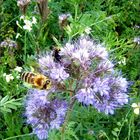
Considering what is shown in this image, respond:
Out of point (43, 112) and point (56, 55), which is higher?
point (56, 55)

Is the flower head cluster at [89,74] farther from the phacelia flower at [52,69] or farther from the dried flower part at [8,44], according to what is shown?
the dried flower part at [8,44]

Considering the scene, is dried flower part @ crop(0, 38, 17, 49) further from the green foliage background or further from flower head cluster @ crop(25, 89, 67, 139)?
flower head cluster @ crop(25, 89, 67, 139)

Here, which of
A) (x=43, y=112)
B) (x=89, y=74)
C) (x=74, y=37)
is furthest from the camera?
(x=74, y=37)

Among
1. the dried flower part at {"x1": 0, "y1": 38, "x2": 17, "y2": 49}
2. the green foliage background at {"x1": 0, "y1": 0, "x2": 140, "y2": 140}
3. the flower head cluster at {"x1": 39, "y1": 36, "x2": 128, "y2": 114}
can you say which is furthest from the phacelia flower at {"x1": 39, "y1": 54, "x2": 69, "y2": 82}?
the dried flower part at {"x1": 0, "y1": 38, "x2": 17, "y2": 49}

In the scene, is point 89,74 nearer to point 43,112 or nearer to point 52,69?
point 52,69

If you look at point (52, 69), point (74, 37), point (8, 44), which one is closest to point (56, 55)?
point (52, 69)

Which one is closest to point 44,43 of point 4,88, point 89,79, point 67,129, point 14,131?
point 4,88
